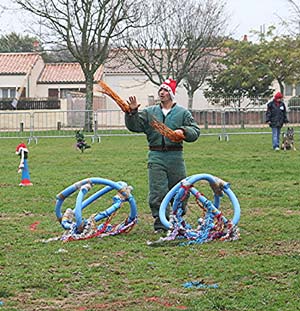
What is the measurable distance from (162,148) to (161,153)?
6 cm

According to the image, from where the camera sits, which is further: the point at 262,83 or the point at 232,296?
the point at 262,83

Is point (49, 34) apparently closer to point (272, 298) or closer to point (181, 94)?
point (181, 94)

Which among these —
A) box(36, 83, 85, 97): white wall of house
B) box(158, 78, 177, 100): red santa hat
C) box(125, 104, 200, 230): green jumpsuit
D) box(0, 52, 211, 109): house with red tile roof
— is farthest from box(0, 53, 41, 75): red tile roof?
box(125, 104, 200, 230): green jumpsuit

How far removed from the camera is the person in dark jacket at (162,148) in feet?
28.1

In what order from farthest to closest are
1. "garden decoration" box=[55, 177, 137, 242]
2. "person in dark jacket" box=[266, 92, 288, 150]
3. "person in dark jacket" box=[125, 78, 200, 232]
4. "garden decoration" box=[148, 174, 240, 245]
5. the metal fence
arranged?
the metal fence → "person in dark jacket" box=[266, 92, 288, 150] → "person in dark jacket" box=[125, 78, 200, 232] → "garden decoration" box=[55, 177, 137, 242] → "garden decoration" box=[148, 174, 240, 245]

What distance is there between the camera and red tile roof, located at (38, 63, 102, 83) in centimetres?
5700

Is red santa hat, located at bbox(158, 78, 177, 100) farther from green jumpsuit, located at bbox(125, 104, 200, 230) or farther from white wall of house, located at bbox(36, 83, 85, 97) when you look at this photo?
white wall of house, located at bbox(36, 83, 85, 97)

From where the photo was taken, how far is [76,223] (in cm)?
830

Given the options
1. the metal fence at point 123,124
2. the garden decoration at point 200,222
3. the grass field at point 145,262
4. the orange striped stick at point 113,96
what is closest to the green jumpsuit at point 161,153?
the orange striped stick at point 113,96

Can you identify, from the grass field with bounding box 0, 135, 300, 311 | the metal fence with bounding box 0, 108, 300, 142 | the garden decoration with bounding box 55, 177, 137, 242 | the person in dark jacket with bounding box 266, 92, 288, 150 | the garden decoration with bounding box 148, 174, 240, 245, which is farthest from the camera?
the metal fence with bounding box 0, 108, 300, 142

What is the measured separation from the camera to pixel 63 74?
57688 mm

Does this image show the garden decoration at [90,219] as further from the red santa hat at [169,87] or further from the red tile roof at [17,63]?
the red tile roof at [17,63]

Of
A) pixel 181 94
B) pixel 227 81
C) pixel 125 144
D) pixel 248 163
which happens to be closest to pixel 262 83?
pixel 227 81

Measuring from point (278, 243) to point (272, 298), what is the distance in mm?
2279
